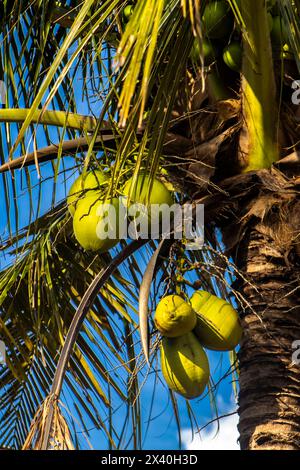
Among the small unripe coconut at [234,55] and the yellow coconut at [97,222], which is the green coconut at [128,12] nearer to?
the small unripe coconut at [234,55]

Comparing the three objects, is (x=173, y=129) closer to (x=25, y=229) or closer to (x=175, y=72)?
(x=175, y=72)

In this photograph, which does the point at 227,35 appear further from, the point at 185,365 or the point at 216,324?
the point at 185,365

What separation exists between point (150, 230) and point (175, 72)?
0.54 metres

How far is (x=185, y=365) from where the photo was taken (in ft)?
9.70

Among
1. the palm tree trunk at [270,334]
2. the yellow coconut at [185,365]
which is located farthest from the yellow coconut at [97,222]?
the palm tree trunk at [270,334]

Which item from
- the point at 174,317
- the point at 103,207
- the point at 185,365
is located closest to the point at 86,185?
the point at 103,207

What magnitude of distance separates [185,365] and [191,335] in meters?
0.12

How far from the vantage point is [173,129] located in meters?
3.53

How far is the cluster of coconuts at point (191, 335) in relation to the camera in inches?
116

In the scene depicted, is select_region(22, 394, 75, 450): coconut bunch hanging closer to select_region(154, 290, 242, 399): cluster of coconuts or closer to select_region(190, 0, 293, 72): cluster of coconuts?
select_region(154, 290, 242, 399): cluster of coconuts

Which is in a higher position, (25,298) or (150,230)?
(25,298)

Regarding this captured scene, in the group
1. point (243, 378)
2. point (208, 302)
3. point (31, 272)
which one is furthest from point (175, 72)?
point (31, 272)

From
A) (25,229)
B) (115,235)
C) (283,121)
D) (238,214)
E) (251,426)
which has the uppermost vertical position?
(25,229)

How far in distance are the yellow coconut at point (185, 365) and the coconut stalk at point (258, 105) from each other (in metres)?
0.76
